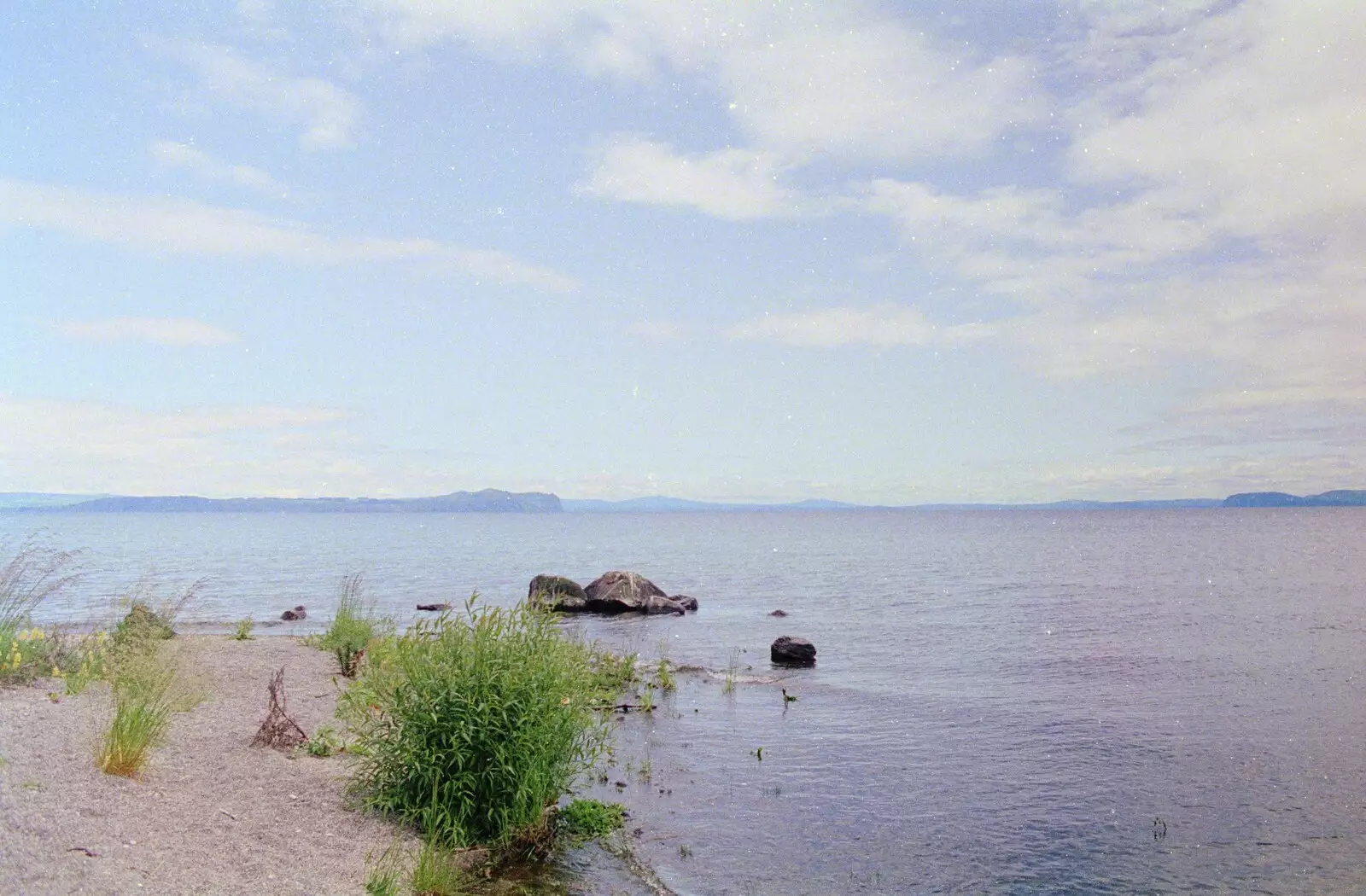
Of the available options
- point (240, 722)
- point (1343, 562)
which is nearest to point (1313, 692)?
point (240, 722)

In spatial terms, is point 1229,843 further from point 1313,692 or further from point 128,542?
point 128,542

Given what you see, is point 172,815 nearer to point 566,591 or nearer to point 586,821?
point 586,821

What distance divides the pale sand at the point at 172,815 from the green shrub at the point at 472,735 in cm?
63

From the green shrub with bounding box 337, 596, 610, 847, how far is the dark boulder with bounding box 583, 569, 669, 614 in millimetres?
34580

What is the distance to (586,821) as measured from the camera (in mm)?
12836

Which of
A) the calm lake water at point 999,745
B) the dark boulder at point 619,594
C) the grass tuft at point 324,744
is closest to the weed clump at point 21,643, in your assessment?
the grass tuft at point 324,744

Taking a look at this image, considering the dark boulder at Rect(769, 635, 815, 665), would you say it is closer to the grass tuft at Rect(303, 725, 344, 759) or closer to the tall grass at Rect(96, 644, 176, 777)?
the grass tuft at Rect(303, 725, 344, 759)

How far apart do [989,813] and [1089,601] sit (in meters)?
43.0

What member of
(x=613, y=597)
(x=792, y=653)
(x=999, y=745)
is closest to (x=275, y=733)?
(x=999, y=745)

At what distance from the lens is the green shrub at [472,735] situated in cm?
1116

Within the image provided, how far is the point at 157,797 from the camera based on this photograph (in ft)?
34.7

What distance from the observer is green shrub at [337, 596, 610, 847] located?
36.6 ft

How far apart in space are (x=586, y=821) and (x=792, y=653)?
19.2 m

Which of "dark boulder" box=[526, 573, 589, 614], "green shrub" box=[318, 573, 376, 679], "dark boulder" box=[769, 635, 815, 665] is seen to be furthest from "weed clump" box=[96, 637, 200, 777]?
"dark boulder" box=[526, 573, 589, 614]
